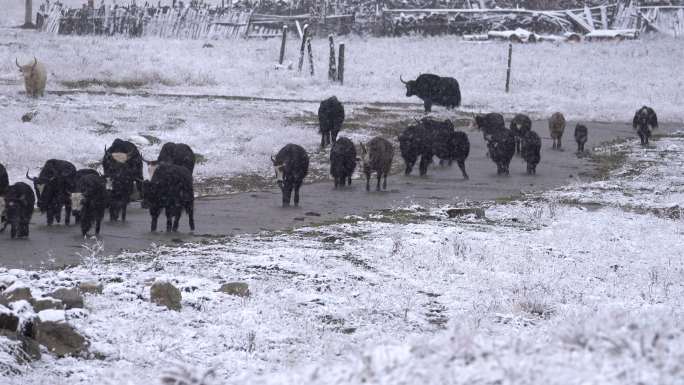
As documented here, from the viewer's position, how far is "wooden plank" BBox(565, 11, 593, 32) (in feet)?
155

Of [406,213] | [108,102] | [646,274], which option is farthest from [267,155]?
[646,274]

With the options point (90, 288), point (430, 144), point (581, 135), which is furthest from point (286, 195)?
point (581, 135)

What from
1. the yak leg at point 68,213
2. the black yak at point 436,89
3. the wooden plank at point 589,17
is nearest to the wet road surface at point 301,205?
the yak leg at point 68,213

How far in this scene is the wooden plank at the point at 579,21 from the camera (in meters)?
47.3

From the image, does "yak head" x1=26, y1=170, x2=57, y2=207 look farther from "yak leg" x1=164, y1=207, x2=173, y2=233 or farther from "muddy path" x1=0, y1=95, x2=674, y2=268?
"yak leg" x1=164, y1=207, x2=173, y2=233

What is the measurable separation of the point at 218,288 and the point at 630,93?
28507 millimetres

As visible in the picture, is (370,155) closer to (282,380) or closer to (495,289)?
(495,289)

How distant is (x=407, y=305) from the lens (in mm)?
8539

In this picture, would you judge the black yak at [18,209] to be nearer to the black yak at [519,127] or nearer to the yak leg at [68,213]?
the yak leg at [68,213]

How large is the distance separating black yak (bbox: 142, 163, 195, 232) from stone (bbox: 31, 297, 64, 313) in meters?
4.63

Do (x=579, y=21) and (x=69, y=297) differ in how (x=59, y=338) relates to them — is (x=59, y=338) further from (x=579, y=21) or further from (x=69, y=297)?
(x=579, y=21)

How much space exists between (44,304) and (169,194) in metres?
4.78

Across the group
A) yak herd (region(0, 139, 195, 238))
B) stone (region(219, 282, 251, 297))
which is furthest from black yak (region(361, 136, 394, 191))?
stone (region(219, 282, 251, 297))

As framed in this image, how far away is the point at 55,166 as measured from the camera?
12922 millimetres
